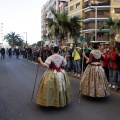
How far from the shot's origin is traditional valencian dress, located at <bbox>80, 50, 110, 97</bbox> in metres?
7.73

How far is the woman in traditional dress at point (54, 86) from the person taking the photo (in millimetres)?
6570

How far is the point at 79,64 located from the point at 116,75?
432 centimetres

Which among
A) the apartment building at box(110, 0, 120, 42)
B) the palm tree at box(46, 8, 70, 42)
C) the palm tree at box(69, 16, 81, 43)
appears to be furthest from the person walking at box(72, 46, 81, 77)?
the apartment building at box(110, 0, 120, 42)

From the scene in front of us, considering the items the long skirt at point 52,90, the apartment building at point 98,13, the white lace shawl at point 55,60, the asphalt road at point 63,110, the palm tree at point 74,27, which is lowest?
the asphalt road at point 63,110

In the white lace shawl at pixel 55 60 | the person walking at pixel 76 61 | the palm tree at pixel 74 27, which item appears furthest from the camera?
the palm tree at pixel 74 27

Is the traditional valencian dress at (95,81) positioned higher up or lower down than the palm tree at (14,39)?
lower down

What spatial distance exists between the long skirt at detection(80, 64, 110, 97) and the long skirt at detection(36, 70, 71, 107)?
1323 mm

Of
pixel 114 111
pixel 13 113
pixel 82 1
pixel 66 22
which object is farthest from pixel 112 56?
pixel 82 1

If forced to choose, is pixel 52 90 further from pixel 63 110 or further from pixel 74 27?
pixel 74 27

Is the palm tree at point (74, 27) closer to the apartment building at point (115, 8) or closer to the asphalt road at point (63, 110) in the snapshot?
the asphalt road at point (63, 110)

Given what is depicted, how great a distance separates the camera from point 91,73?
26.0ft

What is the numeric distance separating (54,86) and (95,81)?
1737 mm

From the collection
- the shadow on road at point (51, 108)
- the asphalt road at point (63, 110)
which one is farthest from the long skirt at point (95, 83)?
the shadow on road at point (51, 108)

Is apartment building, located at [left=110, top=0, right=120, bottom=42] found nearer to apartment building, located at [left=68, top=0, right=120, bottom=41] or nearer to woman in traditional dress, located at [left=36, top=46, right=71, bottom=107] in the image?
apartment building, located at [left=68, top=0, right=120, bottom=41]
